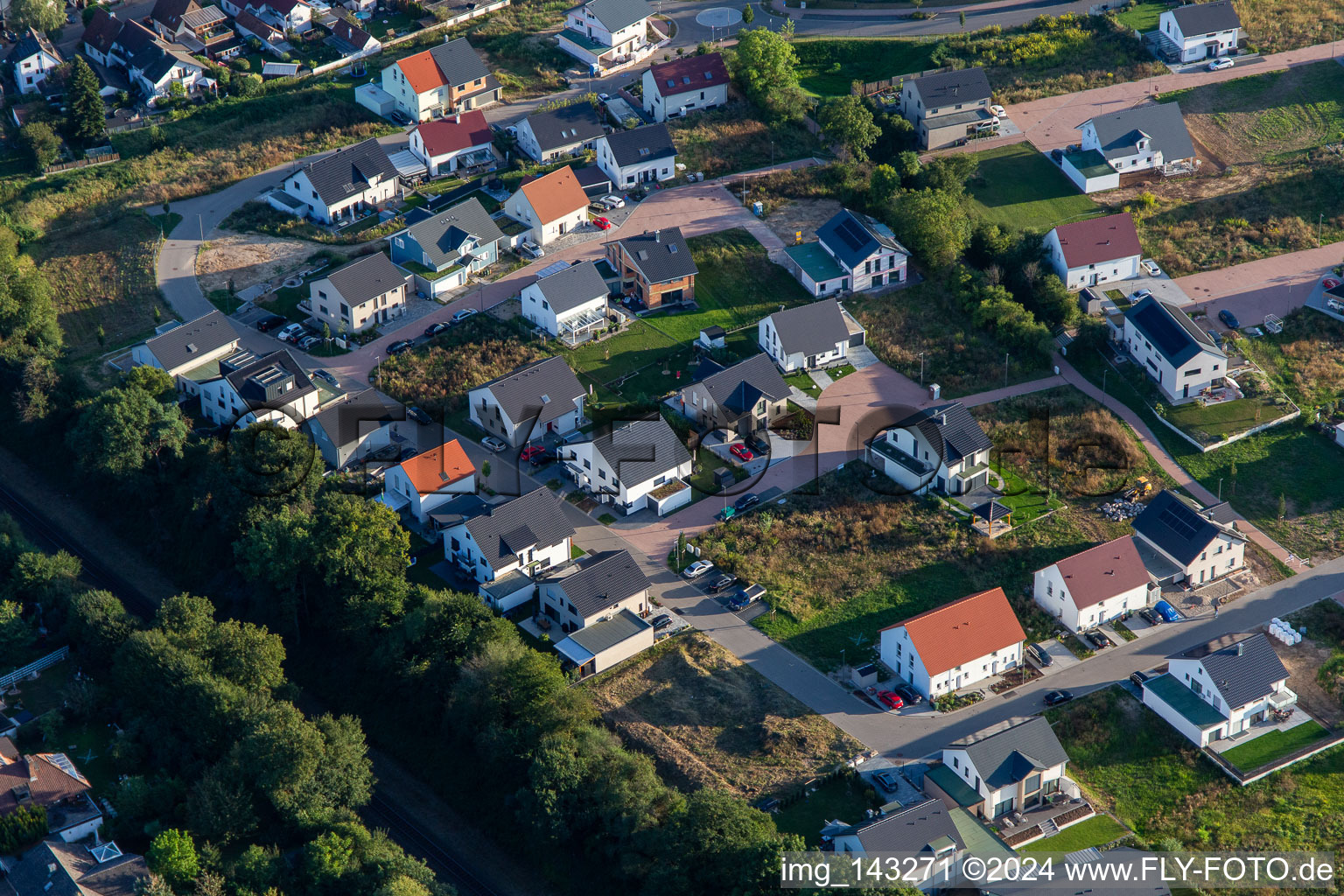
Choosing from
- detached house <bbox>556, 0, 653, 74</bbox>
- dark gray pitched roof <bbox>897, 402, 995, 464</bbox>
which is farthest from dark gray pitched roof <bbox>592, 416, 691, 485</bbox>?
detached house <bbox>556, 0, 653, 74</bbox>

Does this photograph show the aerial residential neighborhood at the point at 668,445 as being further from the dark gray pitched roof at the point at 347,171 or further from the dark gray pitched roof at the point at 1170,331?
the dark gray pitched roof at the point at 1170,331

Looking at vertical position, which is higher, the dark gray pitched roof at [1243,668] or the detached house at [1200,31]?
the detached house at [1200,31]

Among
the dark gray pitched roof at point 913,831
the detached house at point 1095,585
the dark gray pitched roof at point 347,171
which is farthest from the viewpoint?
the dark gray pitched roof at point 347,171

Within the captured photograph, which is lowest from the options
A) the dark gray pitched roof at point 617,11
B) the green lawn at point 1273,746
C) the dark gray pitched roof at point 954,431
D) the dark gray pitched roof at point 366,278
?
the green lawn at point 1273,746

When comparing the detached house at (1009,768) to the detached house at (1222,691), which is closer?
the detached house at (1009,768)

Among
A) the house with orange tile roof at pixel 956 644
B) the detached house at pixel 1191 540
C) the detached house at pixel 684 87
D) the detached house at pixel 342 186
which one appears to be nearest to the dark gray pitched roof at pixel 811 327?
the detached house at pixel 1191 540

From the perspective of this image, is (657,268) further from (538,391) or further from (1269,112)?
(1269,112)

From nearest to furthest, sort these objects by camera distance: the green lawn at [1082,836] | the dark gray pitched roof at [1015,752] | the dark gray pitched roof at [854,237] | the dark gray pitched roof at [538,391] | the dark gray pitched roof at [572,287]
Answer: the green lawn at [1082,836] < the dark gray pitched roof at [1015,752] < the dark gray pitched roof at [538,391] < the dark gray pitched roof at [572,287] < the dark gray pitched roof at [854,237]

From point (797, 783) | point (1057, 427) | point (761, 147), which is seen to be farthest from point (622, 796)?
point (761, 147)
